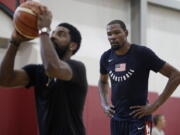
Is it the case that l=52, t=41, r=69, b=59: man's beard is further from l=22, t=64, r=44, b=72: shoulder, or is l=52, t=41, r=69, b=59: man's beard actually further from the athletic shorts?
the athletic shorts

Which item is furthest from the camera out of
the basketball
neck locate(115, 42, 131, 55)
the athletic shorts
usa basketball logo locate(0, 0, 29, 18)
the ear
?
usa basketball logo locate(0, 0, 29, 18)

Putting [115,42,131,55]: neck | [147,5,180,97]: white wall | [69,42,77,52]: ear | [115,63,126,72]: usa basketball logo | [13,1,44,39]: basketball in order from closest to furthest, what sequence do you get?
[13,1,44,39]: basketball, [69,42,77,52]: ear, [115,63,126,72]: usa basketball logo, [115,42,131,55]: neck, [147,5,180,97]: white wall

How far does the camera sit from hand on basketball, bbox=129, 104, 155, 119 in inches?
142

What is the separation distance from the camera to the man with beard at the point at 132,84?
364 centimetres

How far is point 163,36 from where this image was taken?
812cm

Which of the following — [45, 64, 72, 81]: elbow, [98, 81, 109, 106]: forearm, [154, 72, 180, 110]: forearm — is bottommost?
[98, 81, 109, 106]: forearm

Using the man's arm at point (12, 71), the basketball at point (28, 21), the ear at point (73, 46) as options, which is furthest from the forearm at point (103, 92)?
the basketball at point (28, 21)

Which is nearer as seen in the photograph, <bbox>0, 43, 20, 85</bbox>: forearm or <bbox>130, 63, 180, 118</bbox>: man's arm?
<bbox>0, 43, 20, 85</bbox>: forearm

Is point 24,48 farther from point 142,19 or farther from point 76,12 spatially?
point 142,19

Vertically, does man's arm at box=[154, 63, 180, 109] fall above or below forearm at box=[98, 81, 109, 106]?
above

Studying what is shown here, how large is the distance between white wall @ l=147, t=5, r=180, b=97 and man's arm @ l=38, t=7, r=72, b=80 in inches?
204

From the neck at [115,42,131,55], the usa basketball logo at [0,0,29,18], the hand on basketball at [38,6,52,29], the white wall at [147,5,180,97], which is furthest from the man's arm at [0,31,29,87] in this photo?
the white wall at [147,5,180,97]

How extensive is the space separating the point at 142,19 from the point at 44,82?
5.02 metres

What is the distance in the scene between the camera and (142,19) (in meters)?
7.51
